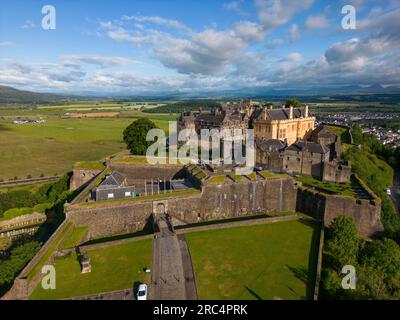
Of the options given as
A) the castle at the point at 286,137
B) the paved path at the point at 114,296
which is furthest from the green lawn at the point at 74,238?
the castle at the point at 286,137

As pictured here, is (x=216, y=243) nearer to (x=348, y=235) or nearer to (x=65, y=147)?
(x=348, y=235)

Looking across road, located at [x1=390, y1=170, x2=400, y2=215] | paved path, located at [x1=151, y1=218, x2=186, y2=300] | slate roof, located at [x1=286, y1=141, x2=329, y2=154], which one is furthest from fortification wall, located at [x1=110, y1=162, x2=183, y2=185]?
road, located at [x1=390, y1=170, x2=400, y2=215]

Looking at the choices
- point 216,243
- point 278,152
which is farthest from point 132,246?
point 278,152

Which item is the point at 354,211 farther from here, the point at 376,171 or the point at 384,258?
the point at 376,171

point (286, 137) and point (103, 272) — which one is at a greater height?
point (286, 137)

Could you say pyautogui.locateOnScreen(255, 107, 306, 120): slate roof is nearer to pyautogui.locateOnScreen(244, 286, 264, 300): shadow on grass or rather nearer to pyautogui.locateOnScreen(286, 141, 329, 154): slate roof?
pyautogui.locateOnScreen(286, 141, 329, 154): slate roof

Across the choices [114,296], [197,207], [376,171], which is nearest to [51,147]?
[197,207]
